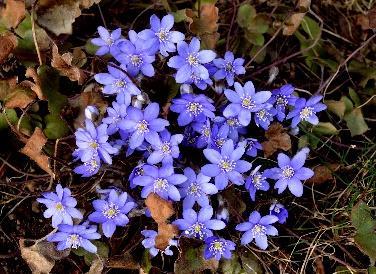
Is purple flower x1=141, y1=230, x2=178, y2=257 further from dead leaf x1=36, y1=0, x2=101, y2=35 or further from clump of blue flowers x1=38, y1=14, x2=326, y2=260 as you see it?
dead leaf x1=36, y1=0, x2=101, y2=35

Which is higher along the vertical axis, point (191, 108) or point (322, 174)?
point (191, 108)

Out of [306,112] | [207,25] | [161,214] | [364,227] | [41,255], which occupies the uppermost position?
[207,25]

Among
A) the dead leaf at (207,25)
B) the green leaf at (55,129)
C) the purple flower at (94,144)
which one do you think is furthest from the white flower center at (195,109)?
the green leaf at (55,129)

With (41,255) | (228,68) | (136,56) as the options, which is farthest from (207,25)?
(41,255)

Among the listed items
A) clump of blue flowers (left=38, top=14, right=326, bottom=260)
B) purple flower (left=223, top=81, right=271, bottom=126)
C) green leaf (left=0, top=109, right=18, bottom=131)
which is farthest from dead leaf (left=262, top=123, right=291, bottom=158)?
green leaf (left=0, top=109, right=18, bottom=131)

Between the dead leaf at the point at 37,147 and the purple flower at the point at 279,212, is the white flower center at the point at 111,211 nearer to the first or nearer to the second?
the dead leaf at the point at 37,147

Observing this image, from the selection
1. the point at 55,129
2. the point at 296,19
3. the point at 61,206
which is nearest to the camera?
the point at 61,206

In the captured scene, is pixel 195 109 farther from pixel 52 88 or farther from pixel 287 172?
pixel 52 88

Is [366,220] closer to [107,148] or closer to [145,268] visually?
[145,268]
